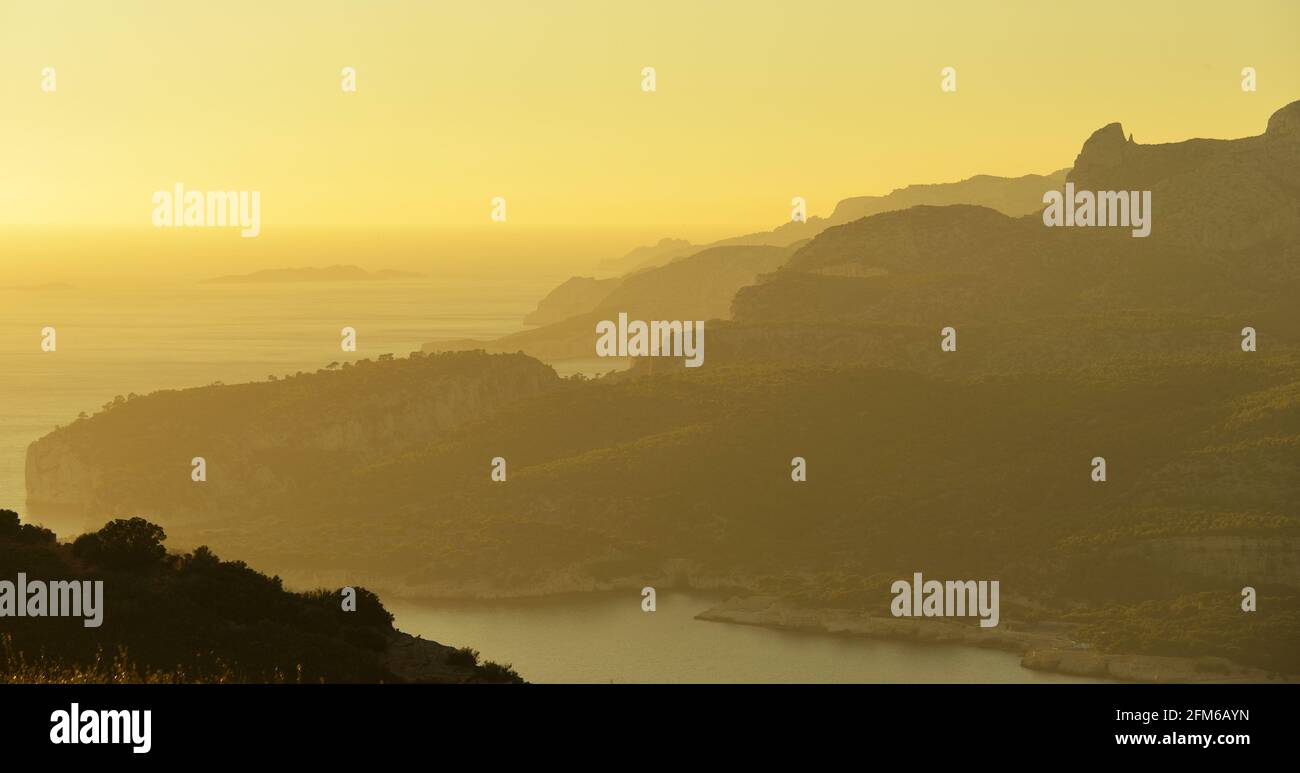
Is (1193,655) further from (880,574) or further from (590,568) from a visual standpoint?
(590,568)

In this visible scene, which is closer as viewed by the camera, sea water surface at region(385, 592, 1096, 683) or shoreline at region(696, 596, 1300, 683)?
sea water surface at region(385, 592, 1096, 683)

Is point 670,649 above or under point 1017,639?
under

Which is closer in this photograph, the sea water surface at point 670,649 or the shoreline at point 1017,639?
the sea water surface at point 670,649

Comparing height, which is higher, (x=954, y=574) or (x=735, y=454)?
(x=735, y=454)

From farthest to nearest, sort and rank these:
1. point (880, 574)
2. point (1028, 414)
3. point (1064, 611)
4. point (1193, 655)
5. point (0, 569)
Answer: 1. point (1028, 414)
2. point (880, 574)
3. point (1064, 611)
4. point (1193, 655)
5. point (0, 569)

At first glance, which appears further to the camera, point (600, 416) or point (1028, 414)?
point (600, 416)

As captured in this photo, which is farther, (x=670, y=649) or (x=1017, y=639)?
(x=1017, y=639)
